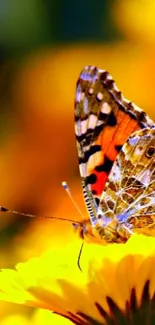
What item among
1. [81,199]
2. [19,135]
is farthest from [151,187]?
[19,135]

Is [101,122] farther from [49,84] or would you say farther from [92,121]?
[49,84]

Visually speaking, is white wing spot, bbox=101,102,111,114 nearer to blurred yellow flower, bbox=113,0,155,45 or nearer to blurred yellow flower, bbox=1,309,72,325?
blurred yellow flower, bbox=1,309,72,325

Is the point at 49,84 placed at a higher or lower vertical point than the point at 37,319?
higher

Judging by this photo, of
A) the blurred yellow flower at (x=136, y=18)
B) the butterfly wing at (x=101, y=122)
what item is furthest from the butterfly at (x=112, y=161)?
the blurred yellow flower at (x=136, y=18)

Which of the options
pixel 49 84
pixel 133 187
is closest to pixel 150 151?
pixel 133 187

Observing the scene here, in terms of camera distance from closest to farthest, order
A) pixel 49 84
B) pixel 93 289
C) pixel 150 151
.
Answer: pixel 93 289 < pixel 150 151 < pixel 49 84

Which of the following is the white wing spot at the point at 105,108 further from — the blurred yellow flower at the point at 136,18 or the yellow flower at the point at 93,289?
the blurred yellow flower at the point at 136,18

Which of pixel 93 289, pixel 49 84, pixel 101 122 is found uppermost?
pixel 49 84

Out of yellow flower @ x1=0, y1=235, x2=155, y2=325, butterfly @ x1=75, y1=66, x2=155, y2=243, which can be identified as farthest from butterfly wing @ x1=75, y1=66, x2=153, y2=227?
yellow flower @ x1=0, y1=235, x2=155, y2=325
